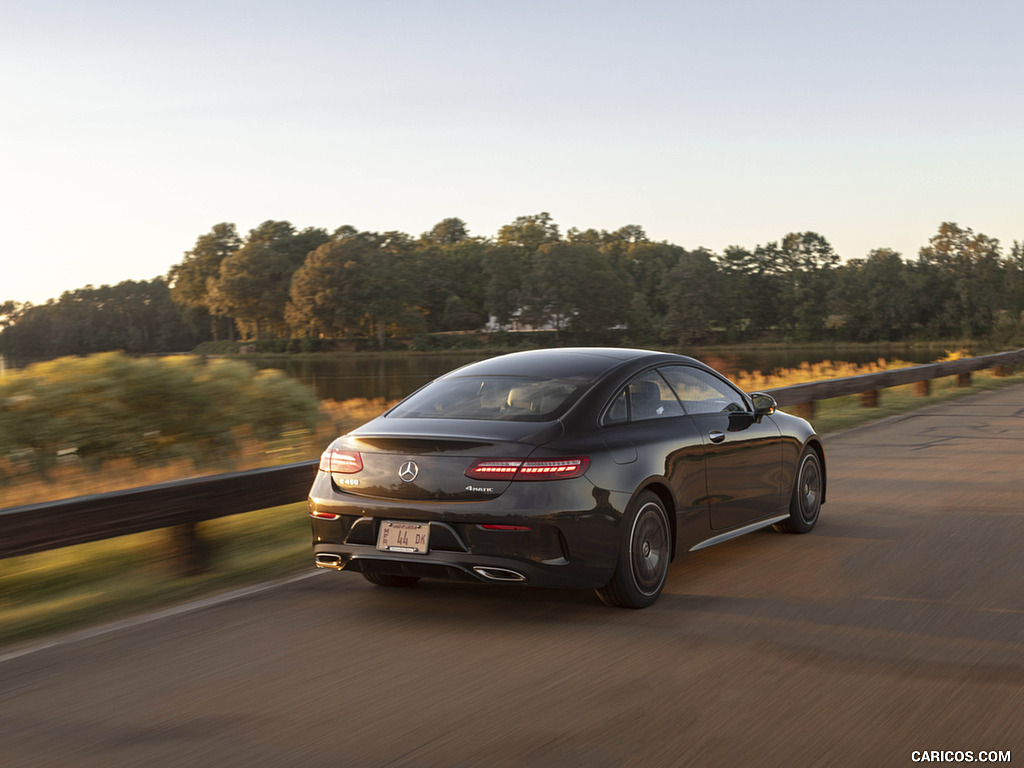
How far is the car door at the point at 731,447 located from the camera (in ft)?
23.0

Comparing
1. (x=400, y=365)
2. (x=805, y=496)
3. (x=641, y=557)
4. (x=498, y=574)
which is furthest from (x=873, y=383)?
(x=400, y=365)

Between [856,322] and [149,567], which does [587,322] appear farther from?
[149,567]

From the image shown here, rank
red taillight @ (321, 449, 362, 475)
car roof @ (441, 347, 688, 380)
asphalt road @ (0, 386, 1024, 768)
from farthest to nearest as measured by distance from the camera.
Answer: car roof @ (441, 347, 688, 380) < red taillight @ (321, 449, 362, 475) < asphalt road @ (0, 386, 1024, 768)

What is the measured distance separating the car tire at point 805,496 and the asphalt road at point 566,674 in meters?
0.59

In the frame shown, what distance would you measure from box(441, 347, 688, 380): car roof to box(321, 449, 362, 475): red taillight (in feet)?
3.24

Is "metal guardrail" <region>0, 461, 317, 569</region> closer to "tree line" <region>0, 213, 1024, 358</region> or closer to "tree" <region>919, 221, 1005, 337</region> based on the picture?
"tree line" <region>0, 213, 1024, 358</region>

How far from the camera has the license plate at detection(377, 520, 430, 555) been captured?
18.8ft

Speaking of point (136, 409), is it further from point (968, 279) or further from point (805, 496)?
point (968, 279)

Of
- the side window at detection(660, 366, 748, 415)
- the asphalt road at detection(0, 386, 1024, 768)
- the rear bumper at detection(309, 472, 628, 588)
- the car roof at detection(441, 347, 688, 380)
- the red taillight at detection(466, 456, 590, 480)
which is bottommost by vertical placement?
the asphalt road at detection(0, 386, 1024, 768)

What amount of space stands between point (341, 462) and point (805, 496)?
3.98 metres

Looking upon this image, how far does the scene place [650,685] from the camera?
4.65 metres

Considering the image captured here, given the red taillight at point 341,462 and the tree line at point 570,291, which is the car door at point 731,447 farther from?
the tree line at point 570,291

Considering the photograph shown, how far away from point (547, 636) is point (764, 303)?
5393 inches

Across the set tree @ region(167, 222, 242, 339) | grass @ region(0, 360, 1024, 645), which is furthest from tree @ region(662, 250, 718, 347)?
grass @ region(0, 360, 1024, 645)
